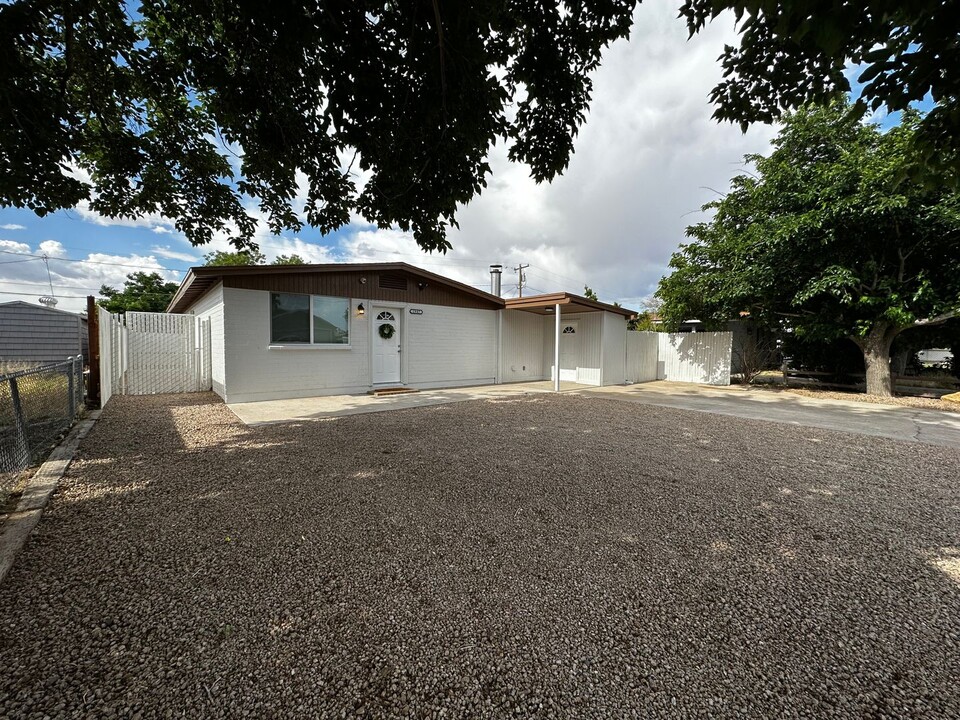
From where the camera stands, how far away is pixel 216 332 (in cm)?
844

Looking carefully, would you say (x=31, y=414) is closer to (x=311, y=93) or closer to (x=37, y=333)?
(x=311, y=93)

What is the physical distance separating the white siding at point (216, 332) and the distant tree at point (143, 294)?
24802 millimetres

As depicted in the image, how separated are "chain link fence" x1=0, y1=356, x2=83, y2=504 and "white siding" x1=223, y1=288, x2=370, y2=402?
7.51ft

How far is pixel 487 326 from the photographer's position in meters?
11.6

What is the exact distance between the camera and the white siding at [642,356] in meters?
13.0

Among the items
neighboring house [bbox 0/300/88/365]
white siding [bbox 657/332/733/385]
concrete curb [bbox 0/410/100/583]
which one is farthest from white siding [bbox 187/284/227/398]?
white siding [bbox 657/332/733/385]

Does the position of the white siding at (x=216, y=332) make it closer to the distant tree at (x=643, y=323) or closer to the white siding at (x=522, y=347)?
the white siding at (x=522, y=347)

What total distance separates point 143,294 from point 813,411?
39.4m

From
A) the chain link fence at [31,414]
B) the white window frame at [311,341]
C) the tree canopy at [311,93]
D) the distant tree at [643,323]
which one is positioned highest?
the tree canopy at [311,93]

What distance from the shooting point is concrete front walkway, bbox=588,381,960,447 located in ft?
18.8

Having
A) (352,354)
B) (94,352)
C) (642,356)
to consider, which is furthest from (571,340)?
(94,352)

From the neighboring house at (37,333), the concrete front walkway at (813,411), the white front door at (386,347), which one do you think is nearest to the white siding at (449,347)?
the white front door at (386,347)

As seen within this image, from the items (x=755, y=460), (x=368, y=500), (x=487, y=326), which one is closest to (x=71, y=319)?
(x=487, y=326)

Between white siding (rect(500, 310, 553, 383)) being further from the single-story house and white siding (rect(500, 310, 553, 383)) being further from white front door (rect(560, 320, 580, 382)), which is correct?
white front door (rect(560, 320, 580, 382))
